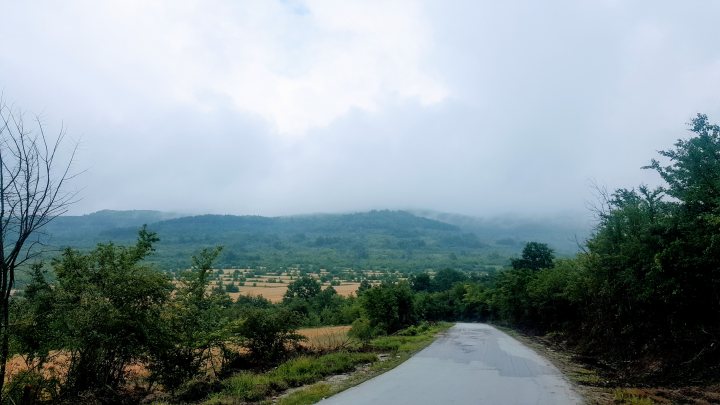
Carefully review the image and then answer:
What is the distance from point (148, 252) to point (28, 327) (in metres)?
3.86

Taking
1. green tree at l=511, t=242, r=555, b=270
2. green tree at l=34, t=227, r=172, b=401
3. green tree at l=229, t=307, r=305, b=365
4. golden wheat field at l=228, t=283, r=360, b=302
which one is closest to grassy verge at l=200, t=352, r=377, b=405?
green tree at l=229, t=307, r=305, b=365

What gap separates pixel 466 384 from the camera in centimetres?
1341

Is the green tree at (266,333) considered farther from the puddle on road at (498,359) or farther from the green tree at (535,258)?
the green tree at (535,258)

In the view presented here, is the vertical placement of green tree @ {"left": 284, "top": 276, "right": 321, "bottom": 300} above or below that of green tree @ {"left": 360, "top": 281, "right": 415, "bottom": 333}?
below

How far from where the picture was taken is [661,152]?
49.8 feet

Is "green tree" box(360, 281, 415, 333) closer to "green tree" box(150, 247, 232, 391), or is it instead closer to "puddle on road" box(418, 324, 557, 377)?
"puddle on road" box(418, 324, 557, 377)

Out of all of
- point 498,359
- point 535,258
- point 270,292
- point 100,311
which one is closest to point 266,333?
point 100,311

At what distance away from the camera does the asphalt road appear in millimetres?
11375

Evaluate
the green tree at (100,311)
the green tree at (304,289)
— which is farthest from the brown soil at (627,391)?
the green tree at (304,289)

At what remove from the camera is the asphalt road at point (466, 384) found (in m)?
11.4

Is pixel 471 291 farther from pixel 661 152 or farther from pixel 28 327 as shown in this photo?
pixel 28 327

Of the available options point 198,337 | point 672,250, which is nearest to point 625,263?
point 672,250

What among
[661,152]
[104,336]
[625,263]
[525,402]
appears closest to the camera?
[525,402]

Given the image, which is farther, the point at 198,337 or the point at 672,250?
the point at 198,337
